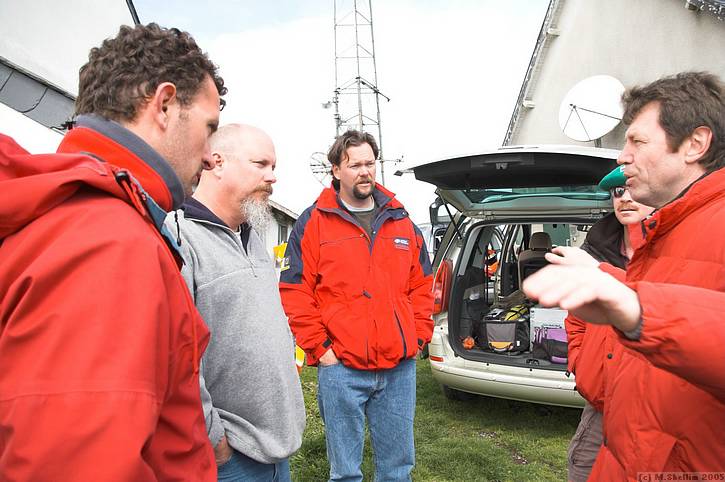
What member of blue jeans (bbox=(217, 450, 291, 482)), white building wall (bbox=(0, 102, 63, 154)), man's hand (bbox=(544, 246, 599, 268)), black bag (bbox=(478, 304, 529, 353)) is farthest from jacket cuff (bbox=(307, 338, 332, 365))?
white building wall (bbox=(0, 102, 63, 154))

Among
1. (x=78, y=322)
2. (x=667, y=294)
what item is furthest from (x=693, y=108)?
(x=78, y=322)

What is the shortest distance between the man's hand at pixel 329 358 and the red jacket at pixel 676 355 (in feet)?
5.00

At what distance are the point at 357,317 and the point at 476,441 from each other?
2.02 meters

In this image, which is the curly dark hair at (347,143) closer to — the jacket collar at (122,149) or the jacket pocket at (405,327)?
the jacket pocket at (405,327)

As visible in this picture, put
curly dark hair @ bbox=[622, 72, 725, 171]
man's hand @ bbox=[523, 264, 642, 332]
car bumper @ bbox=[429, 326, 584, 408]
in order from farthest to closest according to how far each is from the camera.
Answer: car bumper @ bbox=[429, 326, 584, 408] < curly dark hair @ bbox=[622, 72, 725, 171] < man's hand @ bbox=[523, 264, 642, 332]

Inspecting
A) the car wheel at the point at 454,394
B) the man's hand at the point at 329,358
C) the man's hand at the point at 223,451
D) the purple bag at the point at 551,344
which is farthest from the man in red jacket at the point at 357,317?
the car wheel at the point at 454,394

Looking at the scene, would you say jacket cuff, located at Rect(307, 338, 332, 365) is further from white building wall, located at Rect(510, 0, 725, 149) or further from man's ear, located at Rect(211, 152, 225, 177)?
white building wall, located at Rect(510, 0, 725, 149)

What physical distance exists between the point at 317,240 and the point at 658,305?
215 cm

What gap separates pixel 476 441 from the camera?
160 inches

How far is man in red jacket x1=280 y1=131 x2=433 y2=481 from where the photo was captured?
276 centimetres

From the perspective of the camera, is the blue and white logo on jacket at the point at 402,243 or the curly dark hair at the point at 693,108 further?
the blue and white logo on jacket at the point at 402,243

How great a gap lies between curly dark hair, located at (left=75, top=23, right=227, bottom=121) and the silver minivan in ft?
7.77

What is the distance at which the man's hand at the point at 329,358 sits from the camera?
2.77 m

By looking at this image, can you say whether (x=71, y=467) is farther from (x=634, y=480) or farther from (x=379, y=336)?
(x=379, y=336)
